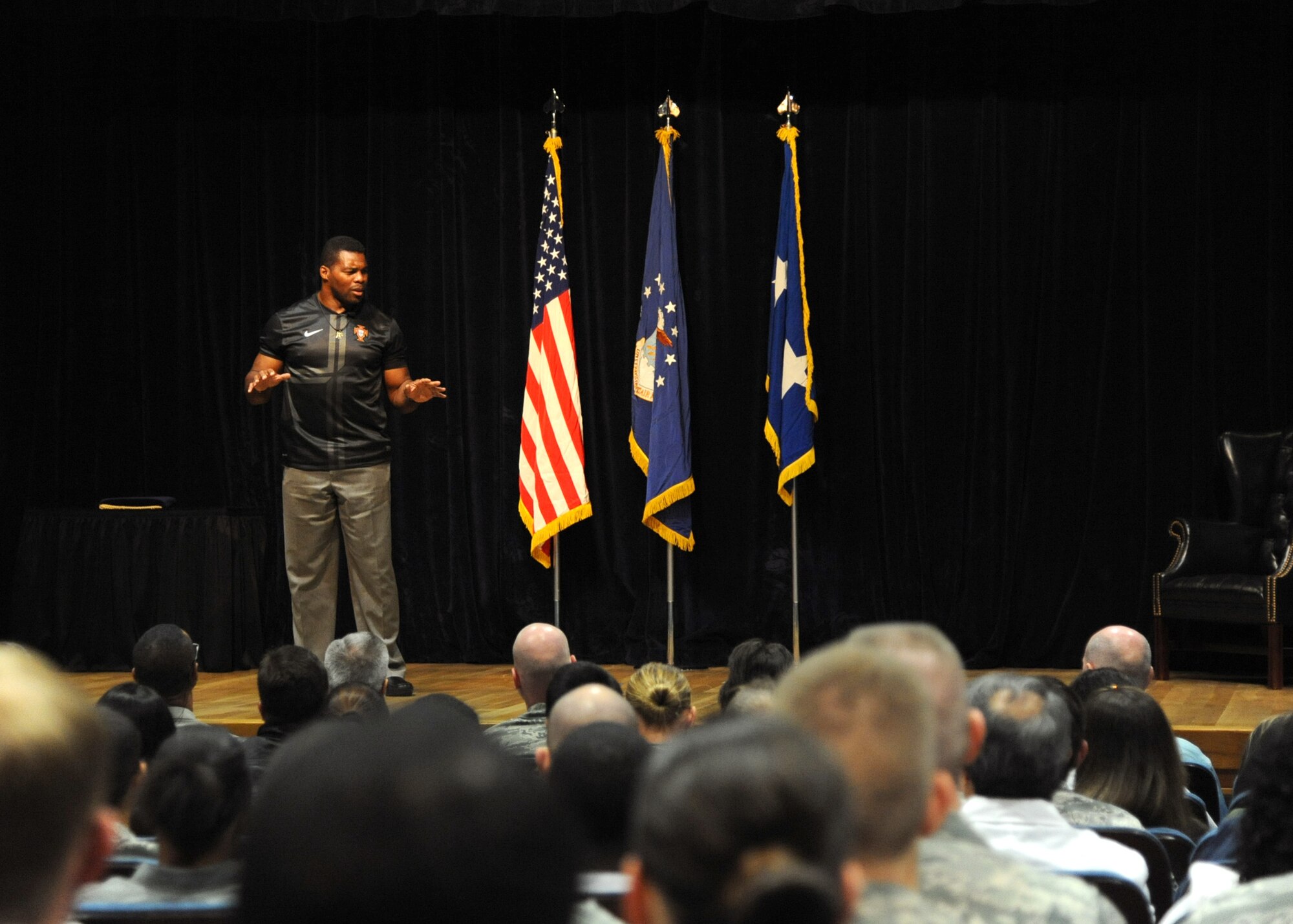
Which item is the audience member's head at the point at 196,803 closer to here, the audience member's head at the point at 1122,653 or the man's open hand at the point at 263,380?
the audience member's head at the point at 1122,653

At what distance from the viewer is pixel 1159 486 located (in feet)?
22.8

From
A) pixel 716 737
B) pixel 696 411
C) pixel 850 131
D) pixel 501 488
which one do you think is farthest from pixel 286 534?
pixel 716 737

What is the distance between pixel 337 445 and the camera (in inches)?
247

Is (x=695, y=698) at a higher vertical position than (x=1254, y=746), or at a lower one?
lower

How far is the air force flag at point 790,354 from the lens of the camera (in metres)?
6.91

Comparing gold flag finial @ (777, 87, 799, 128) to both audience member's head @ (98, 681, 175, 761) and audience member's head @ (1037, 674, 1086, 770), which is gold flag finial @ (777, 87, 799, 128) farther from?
audience member's head @ (98, 681, 175, 761)

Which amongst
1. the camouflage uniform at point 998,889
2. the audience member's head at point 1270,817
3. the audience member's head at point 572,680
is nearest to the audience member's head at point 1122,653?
the audience member's head at point 572,680

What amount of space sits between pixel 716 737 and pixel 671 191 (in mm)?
6413

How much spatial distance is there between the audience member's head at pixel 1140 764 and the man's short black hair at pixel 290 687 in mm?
1645

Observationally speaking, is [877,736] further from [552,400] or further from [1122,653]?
[552,400]

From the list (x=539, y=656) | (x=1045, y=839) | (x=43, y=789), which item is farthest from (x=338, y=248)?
(x=43, y=789)

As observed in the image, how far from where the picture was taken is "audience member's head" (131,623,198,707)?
3615mm

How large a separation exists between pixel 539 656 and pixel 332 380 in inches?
113

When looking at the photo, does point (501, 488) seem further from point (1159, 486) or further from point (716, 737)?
point (716, 737)
